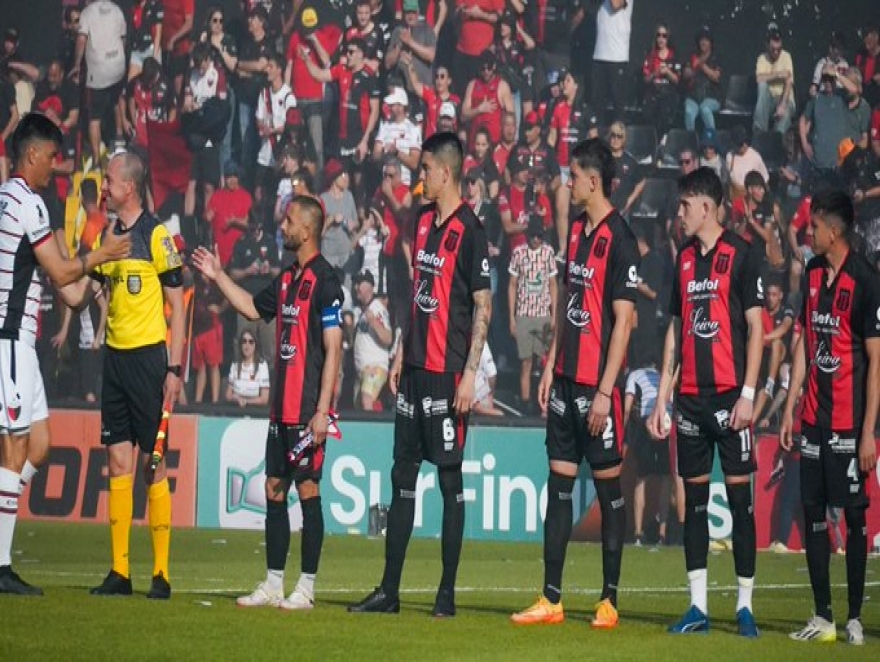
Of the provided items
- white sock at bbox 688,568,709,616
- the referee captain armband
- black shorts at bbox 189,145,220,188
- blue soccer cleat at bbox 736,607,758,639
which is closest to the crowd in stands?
black shorts at bbox 189,145,220,188

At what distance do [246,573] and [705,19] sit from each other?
10553 mm

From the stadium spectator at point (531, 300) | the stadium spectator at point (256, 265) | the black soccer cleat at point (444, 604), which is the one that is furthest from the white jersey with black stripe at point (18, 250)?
the stadium spectator at point (531, 300)

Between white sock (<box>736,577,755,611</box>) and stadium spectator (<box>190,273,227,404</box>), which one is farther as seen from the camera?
stadium spectator (<box>190,273,227,404</box>)

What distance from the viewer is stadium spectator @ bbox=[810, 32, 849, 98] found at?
20.8 m

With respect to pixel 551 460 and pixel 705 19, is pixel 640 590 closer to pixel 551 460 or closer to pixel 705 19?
pixel 551 460

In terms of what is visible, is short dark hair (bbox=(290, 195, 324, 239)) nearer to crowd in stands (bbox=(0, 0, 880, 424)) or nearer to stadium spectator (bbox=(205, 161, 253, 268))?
crowd in stands (bbox=(0, 0, 880, 424))

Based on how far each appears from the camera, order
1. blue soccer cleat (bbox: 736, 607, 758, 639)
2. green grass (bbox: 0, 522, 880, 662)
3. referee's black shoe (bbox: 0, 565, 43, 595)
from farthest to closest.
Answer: referee's black shoe (bbox: 0, 565, 43, 595) → blue soccer cleat (bbox: 736, 607, 758, 639) → green grass (bbox: 0, 522, 880, 662)

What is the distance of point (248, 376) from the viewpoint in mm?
20391

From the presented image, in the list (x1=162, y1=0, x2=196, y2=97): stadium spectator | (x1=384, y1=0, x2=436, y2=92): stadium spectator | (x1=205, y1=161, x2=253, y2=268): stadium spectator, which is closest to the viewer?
(x1=205, y1=161, x2=253, y2=268): stadium spectator

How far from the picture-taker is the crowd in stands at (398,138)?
20.5 meters

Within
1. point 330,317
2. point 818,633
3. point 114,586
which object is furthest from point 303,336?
point 818,633

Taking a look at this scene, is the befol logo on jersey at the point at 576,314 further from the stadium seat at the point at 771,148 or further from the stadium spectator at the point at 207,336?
the stadium seat at the point at 771,148

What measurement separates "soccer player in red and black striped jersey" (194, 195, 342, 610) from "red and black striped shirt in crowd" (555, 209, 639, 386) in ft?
4.78

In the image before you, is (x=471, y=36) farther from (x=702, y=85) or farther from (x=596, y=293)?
(x=596, y=293)
